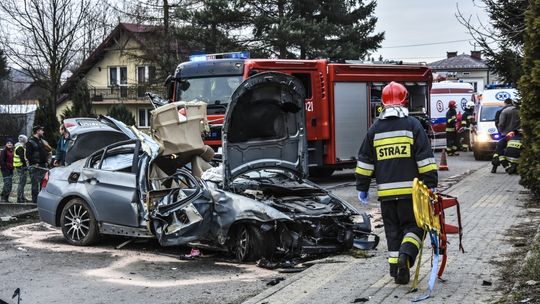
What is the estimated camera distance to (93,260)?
9.99m

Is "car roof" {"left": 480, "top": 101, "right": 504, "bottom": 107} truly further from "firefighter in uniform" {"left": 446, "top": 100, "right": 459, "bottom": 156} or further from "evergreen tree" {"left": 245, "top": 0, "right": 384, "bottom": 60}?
"evergreen tree" {"left": 245, "top": 0, "right": 384, "bottom": 60}

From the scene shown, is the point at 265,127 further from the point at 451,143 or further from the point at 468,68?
the point at 468,68

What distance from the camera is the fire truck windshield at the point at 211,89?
16.9 meters

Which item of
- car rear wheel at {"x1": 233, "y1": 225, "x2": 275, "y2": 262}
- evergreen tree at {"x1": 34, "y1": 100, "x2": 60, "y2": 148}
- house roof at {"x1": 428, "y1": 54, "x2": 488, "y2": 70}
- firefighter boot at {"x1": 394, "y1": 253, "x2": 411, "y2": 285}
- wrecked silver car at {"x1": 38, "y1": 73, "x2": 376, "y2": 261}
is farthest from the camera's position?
house roof at {"x1": 428, "y1": 54, "x2": 488, "y2": 70}

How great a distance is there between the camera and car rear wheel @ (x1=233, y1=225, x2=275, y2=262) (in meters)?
9.06

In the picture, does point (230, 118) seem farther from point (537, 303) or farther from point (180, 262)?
point (537, 303)

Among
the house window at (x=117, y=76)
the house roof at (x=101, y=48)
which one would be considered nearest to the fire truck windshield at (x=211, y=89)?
the house roof at (x=101, y=48)

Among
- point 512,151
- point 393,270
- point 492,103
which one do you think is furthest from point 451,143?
point 393,270

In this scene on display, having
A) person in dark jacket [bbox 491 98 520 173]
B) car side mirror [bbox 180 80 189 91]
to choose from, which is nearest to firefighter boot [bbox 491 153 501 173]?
person in dark jacket [bbox 491 98 520 173]

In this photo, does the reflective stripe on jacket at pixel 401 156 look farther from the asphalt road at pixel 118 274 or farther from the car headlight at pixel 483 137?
the car headlight at pixel 483 137

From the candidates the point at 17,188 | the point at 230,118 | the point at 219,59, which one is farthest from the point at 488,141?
the point at 230,118

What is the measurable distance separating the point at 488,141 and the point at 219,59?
1134 centimetres

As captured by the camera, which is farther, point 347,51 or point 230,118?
point 347,51

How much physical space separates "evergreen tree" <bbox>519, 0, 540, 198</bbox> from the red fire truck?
523cm
